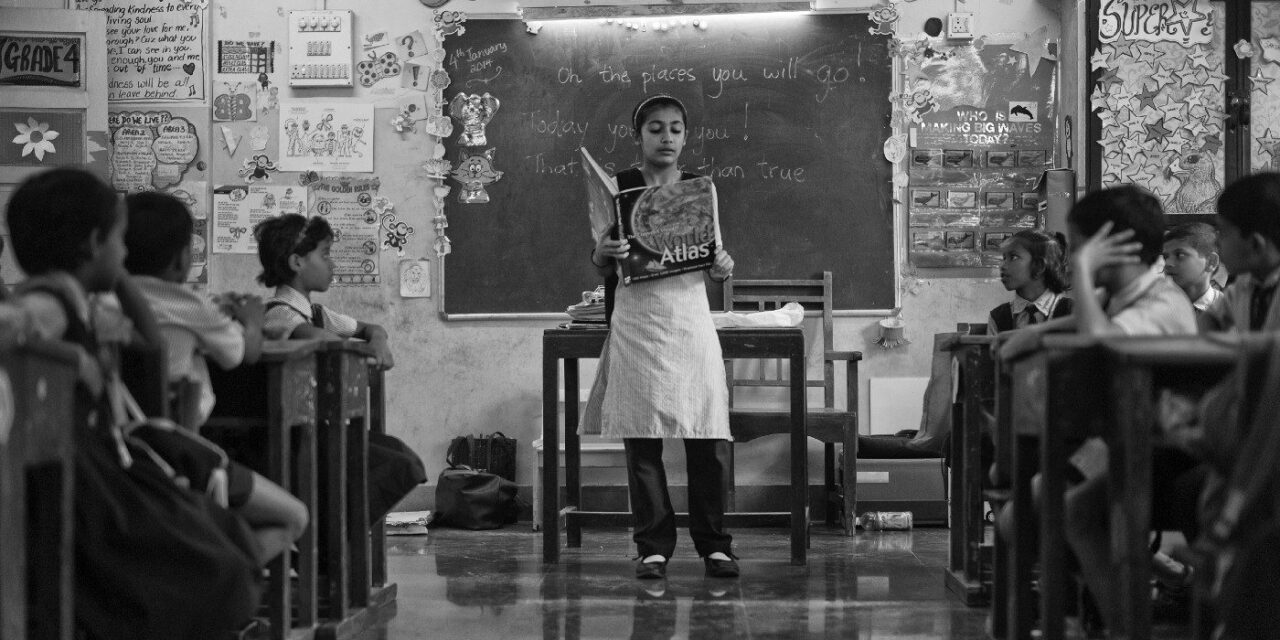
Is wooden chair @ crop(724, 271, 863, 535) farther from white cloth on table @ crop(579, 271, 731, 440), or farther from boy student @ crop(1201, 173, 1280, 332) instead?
boy student @ crop(1201, 173, 1280, 332)

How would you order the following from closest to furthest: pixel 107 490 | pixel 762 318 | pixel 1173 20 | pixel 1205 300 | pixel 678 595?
pixel 107 490
pixel 678 595
pixel 1205 300
pixel 762 318
pixel 1173 20

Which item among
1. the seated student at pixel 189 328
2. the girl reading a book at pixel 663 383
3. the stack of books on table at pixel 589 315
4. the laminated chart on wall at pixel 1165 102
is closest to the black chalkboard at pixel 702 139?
the laminated chart on wall at pixel 1165 102

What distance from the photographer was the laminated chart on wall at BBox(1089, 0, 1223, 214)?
5543mm

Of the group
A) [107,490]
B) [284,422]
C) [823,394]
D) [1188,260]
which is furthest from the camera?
[823,394]

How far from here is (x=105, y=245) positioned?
2143 mm

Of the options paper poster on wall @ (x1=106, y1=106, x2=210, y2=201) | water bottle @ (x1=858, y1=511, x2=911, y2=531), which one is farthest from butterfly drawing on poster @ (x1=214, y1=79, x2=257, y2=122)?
water bottle @ (x1=858, y1=511, x2=911, y2=531)

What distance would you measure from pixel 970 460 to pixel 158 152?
4129 millimetres

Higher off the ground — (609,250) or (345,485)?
(609,250)

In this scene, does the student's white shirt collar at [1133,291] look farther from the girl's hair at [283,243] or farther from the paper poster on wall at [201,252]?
the paper poster on wall at [201,252]

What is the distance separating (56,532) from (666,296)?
2.33m

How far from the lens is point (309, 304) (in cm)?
368

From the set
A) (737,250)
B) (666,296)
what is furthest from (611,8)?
(666,296)

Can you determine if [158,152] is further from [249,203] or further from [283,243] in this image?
[283,243]

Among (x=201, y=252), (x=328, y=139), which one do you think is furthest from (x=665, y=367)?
(x=201, y=252)
